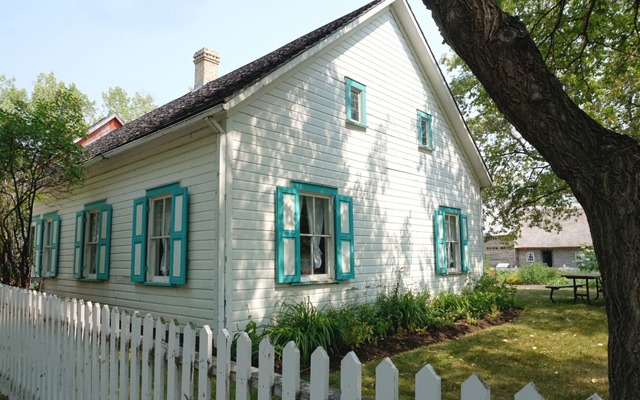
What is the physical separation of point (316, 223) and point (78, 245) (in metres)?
6.46

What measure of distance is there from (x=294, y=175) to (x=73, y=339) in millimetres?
4872

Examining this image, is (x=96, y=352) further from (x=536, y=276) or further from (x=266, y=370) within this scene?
(x=536, y=276)

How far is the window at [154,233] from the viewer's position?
808 centimetres

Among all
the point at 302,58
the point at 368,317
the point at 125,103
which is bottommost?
the point at 368,317

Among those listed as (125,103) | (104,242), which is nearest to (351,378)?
(104,242)

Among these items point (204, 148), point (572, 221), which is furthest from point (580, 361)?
point (572, 221)

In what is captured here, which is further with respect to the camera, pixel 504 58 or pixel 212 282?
pixel 212 282

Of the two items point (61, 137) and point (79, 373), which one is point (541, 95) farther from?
point (61, 137)

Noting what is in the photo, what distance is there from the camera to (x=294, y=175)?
27.1 ft

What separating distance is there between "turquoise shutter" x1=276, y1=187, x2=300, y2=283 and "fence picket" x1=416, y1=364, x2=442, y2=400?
586 cm

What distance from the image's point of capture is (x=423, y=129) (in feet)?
40.7

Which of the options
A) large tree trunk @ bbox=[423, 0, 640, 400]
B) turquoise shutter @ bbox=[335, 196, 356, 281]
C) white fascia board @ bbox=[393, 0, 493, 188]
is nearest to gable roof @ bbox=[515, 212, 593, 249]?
white fascia board @ bbox=[393, 0, 493, 188]

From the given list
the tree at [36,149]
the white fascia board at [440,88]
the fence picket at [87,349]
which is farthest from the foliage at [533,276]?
the fence picket at [87,349]

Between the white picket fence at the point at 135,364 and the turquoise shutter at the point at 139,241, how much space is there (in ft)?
8.60
